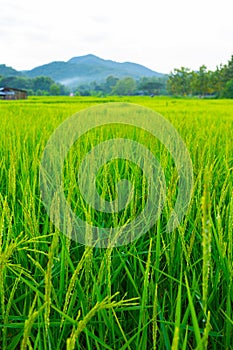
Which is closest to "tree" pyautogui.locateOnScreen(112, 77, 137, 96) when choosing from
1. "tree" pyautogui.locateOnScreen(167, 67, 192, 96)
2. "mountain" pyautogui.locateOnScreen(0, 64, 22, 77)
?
Result: "tree" pyautogui.locateOnScreen(167, 67, 192, 96)

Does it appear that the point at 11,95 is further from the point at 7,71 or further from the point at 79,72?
the point at 79,72

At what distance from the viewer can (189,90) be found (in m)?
46.3

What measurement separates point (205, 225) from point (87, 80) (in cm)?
15197

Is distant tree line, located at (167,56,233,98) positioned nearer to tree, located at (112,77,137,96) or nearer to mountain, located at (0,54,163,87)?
tree, located at (112,77,137,96)

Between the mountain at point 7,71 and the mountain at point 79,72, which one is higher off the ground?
the mountain at point 79,72

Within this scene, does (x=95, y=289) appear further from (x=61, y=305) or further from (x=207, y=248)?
(x=207, y=248)

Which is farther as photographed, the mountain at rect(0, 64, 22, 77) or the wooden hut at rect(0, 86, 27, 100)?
the mountain at rect(0, 64, 22, 77)

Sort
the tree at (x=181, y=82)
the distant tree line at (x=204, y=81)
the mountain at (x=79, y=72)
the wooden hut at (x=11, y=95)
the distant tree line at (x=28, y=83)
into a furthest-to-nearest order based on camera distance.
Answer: the mountain at (x=79, y=72)
the distant tree line at (x=28, y=83)
the tree at (x=181, y=82)
the distant tree line at (x=204, y=81)
the wooden hut at (x=11, y=95)

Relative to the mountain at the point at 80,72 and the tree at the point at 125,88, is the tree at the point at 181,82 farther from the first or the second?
the mountain at the point at 80,72

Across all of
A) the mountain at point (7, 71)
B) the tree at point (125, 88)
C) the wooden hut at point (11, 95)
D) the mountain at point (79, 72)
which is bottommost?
the wooden hut at point (11, 95)

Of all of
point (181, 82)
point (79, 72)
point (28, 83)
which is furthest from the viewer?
A: point (79, 72)

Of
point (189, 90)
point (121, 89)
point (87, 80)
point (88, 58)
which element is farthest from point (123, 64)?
point (189, 90)

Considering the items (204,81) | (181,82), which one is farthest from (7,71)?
(204,81)

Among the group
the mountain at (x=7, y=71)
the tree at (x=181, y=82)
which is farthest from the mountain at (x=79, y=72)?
the tree at (x=181, y=82)
